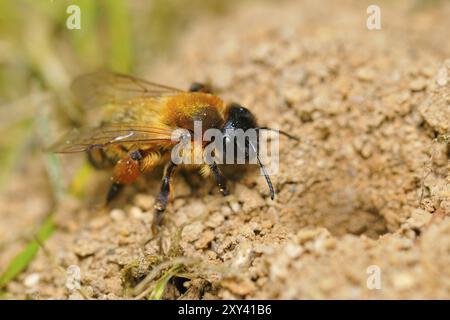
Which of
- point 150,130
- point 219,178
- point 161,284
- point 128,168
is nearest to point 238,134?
point 219,178

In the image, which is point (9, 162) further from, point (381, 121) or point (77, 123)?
point (381, 121)

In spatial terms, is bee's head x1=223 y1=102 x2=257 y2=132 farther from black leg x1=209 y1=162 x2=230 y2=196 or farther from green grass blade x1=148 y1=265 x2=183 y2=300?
green grass blade x1=148 y1=265 x2=183 y2=300

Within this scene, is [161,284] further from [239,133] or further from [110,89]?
[110,89]

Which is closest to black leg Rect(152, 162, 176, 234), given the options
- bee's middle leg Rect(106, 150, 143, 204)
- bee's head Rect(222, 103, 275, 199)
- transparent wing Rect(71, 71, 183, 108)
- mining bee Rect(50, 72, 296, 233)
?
mining bee Rect(50, 72, 296, 233)

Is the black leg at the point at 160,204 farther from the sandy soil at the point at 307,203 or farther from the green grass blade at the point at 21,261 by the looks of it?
the green grass blade at the point at 21,261
